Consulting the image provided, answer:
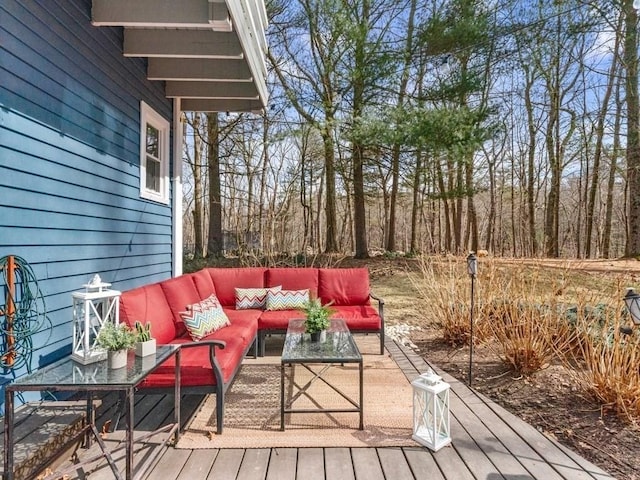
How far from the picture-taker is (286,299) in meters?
4.48

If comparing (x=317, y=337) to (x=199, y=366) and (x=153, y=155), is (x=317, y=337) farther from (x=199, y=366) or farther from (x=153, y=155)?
(x=153, y=155)

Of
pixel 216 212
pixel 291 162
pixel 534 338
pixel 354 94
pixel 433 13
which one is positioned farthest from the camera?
pixel 291 162

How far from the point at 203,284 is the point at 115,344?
2228 millimetres

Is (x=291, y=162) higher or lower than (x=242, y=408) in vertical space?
higher

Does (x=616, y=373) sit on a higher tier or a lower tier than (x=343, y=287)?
lower

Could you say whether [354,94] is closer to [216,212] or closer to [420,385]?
[216,212]

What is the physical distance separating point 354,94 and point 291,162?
4.59 meters

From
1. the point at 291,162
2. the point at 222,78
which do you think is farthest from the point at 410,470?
the point at 291,162

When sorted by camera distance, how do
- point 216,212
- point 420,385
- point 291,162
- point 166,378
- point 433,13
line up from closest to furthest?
point 420,385
point 166,378
point 433,13
point 216,212
point 291,162

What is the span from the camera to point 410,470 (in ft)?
6.97

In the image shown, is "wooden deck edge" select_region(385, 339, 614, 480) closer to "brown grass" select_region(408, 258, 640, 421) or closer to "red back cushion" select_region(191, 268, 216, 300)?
"brown grass" select_region(408, 258, 640, 421)

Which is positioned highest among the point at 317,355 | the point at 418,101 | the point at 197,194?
the point at 418,101

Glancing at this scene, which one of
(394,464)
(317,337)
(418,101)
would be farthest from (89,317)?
(418,101)

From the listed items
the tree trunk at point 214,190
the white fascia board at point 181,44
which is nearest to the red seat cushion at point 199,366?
the white fascia board at point 181,44
